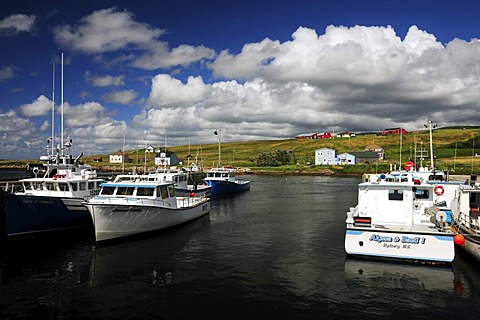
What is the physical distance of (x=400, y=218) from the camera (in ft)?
72.9

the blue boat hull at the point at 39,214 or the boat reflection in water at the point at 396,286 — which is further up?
the blue boat hull at the point at 39,214

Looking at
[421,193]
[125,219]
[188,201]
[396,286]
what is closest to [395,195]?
[421,193]

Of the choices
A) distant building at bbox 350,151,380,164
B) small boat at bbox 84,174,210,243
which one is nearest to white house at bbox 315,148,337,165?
distant building at bbox 350,151,380,164

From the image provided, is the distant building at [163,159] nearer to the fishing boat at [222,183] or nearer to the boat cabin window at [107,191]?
the fishing boat at [222,183]

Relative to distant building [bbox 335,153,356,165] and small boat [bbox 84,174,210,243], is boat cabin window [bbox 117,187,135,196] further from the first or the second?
distant building [bbox 335,153,356,165]

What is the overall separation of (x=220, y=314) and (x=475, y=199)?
2028cm

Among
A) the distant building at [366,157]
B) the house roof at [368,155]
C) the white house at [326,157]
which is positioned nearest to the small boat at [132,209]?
the white house at [326,157]

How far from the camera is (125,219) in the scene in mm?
26594

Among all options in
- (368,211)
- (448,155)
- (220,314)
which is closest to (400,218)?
(368,211)

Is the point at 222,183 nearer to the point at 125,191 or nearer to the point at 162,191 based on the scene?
the point at 162,191

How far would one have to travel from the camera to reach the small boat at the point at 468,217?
68.2ft

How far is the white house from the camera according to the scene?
511 feet

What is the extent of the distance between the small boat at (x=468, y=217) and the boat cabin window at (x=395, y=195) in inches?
158

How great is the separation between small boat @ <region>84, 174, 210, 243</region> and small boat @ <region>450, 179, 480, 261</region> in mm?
21419
